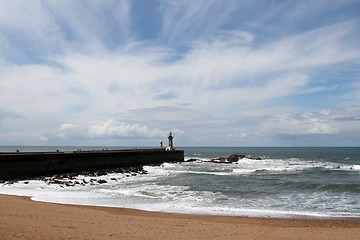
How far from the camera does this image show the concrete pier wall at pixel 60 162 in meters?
16.9

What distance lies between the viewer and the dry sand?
6289 millimetres

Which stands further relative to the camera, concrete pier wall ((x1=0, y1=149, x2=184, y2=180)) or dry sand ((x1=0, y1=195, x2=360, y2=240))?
concrete pier wall ((x1=0, y1=149, x2=184, y2=180))

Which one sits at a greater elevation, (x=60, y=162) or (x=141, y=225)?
(x=60, y=162)

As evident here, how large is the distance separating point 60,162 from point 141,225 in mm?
14617

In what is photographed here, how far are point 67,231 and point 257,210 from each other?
20.4ft

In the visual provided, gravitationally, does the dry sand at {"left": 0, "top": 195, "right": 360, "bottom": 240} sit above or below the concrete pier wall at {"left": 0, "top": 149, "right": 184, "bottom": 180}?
below

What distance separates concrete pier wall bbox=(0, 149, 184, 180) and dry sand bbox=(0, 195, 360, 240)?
8369 millimetres

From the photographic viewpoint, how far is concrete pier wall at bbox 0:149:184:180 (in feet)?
55.4

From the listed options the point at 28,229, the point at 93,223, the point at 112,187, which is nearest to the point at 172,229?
the point at 93,223

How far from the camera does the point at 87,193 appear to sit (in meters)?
12.8

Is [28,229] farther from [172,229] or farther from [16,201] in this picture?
[16,201]

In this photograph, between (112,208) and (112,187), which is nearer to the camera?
(112,208)

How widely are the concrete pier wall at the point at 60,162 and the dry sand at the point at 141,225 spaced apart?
27.5ft

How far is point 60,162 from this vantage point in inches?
794
